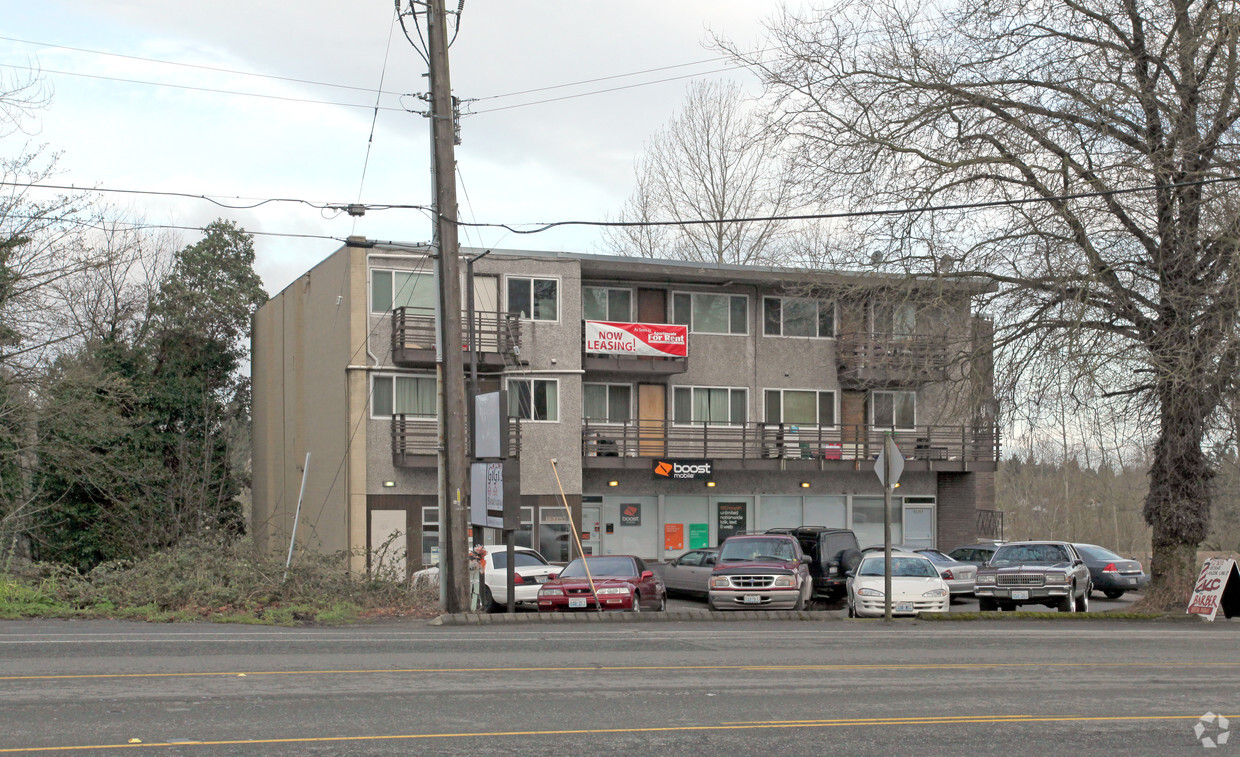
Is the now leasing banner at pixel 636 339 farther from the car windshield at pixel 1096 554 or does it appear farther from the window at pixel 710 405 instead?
the car windshield at pixel 1096 554

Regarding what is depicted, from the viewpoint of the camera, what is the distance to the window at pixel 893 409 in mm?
36469

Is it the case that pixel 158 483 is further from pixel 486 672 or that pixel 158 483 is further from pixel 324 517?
pixel 486 672

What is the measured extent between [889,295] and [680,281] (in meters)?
14.3

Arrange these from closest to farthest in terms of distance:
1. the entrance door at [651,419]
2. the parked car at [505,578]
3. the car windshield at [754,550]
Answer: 1. the parked car at [505,578]
2. the car windshield at [754,550]
3. the entrance door at [651,419]

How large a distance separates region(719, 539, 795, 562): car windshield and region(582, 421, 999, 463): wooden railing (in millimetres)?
9951

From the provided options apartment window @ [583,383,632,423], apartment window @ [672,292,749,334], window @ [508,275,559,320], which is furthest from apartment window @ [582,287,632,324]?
apartment window @ [583,383,632,423]

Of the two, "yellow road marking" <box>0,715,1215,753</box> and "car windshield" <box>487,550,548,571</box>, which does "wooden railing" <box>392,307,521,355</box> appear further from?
"yellow road marking" <box>0,715,1215,753</box>

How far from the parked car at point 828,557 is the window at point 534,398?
860 cm

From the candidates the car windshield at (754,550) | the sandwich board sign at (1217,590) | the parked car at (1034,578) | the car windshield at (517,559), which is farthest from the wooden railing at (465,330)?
the sandwich board sign at (1217,590)

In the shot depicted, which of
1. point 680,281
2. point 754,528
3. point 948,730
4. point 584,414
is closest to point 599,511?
point 584,414

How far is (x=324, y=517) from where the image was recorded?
107ft

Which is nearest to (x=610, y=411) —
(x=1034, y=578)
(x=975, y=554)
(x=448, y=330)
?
(x=975, y=554)

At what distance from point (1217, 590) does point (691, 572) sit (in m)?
11.6

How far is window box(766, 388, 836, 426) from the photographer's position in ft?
116
